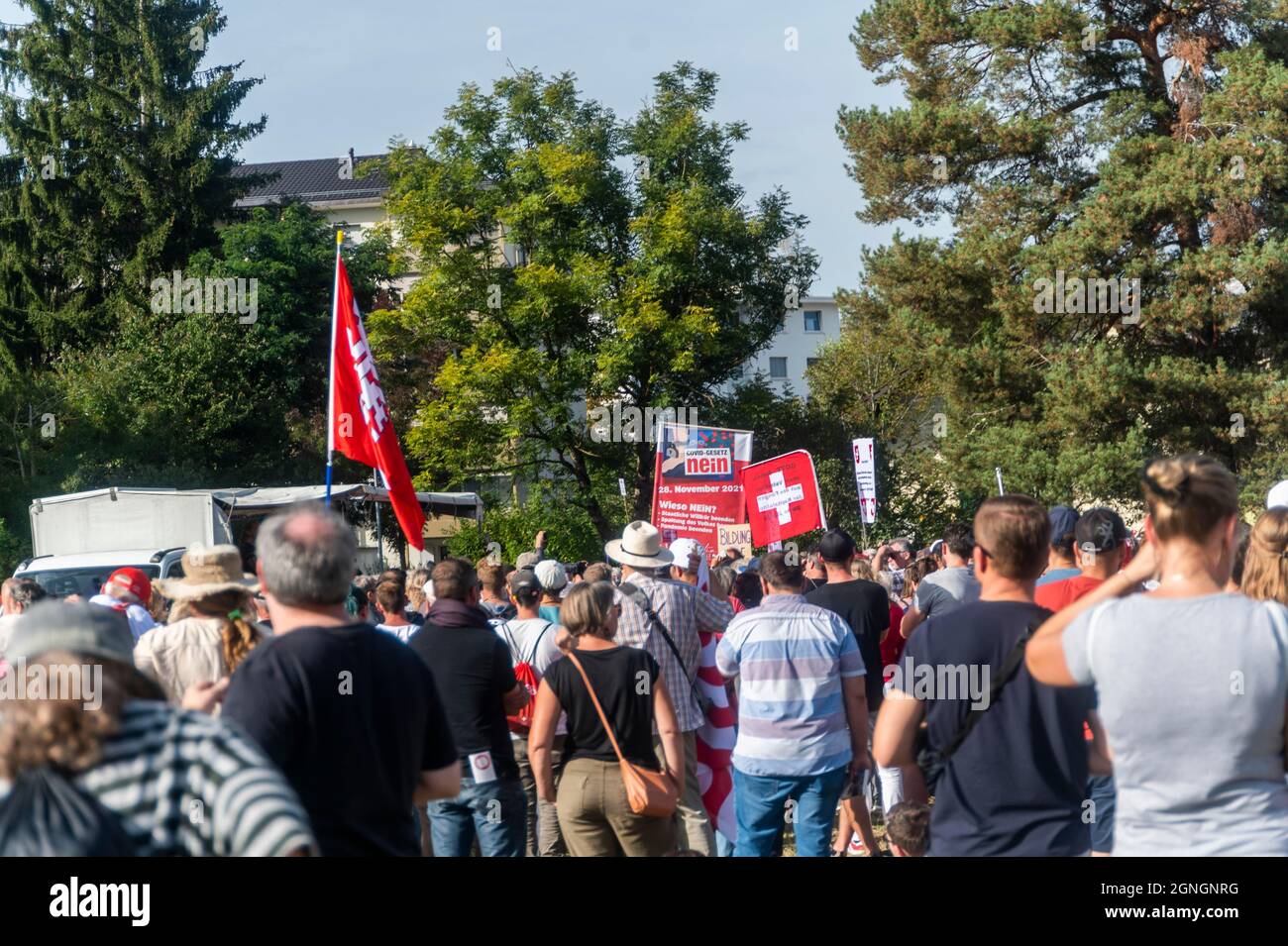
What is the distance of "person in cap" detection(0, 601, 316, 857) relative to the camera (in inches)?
89.6

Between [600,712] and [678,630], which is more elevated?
[678,630]

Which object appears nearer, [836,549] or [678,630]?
[678,630]

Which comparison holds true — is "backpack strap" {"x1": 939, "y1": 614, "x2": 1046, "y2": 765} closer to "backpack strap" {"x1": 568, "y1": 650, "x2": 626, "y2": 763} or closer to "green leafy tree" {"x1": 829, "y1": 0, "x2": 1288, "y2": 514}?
"backpack strap" {"x1": 568, "y1": 650, "x2": 626, "y2": 763}

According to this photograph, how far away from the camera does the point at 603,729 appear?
5.82 metres

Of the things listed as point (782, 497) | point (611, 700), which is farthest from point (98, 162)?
point (611, 700)

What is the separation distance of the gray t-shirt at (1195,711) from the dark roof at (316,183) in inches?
2436

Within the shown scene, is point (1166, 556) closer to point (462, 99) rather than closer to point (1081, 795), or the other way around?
point (1081, 795)

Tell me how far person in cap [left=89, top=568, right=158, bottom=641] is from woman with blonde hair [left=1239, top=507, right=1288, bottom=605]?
18.9ft

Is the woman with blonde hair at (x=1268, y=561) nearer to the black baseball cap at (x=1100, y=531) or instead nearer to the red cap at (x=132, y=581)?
the black baseball cap at (x=1100, y=531)

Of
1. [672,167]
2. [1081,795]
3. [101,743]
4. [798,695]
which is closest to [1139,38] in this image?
[672,167]

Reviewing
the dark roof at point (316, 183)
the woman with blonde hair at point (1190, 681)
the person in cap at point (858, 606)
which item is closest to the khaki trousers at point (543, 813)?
the person in cap at point (858, 606)

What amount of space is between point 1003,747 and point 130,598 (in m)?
5.81

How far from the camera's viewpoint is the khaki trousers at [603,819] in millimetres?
5797

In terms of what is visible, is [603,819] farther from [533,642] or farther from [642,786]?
[533,642]
